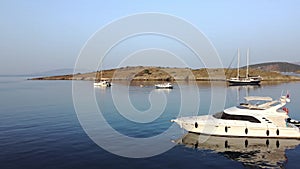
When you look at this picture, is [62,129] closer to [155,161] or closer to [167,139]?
[167,139]

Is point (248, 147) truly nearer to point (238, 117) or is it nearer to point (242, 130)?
point (242, 130)

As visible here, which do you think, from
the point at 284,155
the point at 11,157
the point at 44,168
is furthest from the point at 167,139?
the point at 11,157

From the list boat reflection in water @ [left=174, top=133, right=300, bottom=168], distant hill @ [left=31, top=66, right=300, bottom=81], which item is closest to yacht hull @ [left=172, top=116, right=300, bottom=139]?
boat reflection in water @ [left=174, top=133, right=300, bottom=168]

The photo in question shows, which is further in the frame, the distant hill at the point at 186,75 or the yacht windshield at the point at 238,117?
the distant hill at the point at 186,75

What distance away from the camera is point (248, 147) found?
25.4 meters

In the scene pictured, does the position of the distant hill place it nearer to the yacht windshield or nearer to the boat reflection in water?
the yacht windshield

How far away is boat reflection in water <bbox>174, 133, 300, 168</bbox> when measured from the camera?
22.3 meters

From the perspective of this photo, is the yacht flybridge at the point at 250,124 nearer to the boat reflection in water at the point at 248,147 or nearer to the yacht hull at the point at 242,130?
the yacht hull at the point at 242,130

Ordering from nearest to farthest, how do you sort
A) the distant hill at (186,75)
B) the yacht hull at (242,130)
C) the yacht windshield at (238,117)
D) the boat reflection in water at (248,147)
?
the boat reflection in water at (248,147) < the yacht hull at (242,130) < the yacht windshield at (238,117) < the distant hill at (186,75)

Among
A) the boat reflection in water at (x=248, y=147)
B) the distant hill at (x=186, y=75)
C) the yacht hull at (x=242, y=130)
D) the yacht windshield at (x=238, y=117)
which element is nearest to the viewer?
the boat reflection in water at (x=248, y=147)

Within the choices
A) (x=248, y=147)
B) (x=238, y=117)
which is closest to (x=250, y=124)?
(x=238, y=117)

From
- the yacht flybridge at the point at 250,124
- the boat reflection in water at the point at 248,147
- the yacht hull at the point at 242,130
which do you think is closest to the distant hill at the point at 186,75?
the yacht flybridge at the point at 250,124

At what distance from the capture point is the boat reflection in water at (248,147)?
22.3 meters

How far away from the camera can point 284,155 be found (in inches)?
927
